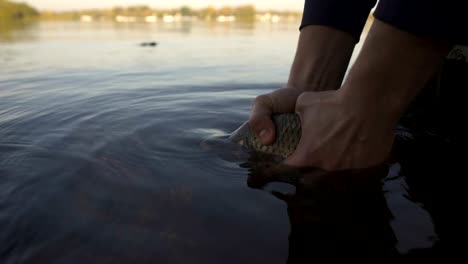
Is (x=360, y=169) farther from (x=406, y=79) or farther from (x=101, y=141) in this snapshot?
(x=101, y=141)

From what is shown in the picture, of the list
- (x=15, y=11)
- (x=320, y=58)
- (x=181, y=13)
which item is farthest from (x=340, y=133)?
(x=181, y=13)

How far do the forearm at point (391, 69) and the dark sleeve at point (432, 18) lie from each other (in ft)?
0.16

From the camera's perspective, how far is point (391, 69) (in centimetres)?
139

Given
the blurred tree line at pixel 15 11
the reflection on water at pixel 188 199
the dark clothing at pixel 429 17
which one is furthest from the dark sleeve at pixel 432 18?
the blurred tree line at pixel 15 11

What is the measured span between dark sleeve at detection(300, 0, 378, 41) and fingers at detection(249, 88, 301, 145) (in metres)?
0.49

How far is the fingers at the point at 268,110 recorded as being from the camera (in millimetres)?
2207

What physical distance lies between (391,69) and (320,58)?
3.09ft

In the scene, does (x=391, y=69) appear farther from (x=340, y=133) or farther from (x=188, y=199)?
(x=188, y=199)

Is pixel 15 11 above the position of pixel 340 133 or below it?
below

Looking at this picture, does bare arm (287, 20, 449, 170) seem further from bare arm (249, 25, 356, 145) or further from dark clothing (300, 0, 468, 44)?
bare arm (249, 25, 356, 145)

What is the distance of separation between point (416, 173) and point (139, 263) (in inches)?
64.2

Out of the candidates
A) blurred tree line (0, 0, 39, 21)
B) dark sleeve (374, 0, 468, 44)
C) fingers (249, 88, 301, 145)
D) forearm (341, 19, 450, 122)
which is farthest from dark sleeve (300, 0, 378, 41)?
blurred tree line (0, 0, 39, 21)

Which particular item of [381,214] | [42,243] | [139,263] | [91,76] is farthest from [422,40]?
[91,76]

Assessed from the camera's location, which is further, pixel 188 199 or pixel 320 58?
pixel 320 58
